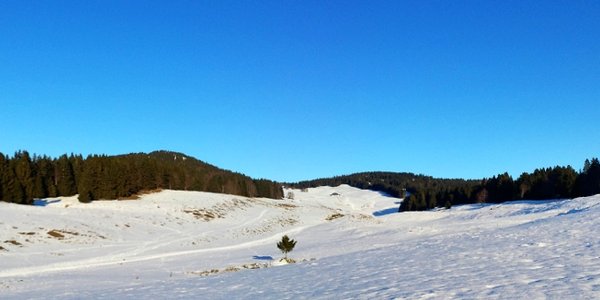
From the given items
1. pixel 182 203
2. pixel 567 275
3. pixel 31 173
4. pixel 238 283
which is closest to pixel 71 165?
pixel 31 173

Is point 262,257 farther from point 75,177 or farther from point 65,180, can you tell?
point 75,177

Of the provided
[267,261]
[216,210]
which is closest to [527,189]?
[216,210]

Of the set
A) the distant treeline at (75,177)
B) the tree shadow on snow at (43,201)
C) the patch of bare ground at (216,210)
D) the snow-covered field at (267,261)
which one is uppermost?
the distant treeline at (75,177)

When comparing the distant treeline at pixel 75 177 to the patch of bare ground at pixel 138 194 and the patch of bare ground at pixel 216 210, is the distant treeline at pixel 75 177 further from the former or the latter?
the patch of bare ground at pixel 216 210

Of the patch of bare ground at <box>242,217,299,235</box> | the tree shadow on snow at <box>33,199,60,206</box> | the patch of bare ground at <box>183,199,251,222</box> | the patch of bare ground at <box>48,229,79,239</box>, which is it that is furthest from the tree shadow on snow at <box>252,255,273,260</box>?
the tree shadow on snow at <box>33,199,60,206</box>

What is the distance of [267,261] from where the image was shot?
28328 millimetres

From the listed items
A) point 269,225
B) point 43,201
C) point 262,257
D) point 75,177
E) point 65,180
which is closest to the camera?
point 262,257

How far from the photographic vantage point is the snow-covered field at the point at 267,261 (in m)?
11.4

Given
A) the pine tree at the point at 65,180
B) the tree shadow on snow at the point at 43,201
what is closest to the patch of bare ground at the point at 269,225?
the tree shadow on snow at the point at 43,201

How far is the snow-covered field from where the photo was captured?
37.5 feet

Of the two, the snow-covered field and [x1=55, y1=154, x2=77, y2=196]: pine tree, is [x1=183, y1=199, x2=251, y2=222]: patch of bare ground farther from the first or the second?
[x1=55, y1=154, x2=77, y2=196]: pine tree

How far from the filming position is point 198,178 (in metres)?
114

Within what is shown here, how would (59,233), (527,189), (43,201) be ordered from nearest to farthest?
(59,233)
(43,201)
(527,189)

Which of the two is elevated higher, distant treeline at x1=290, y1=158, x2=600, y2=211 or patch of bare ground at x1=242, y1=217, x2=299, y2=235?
distant treeline at x1=290, y1=158, x2=600, y2=211
